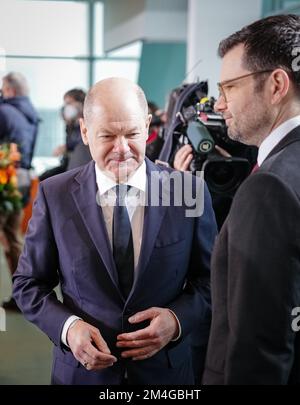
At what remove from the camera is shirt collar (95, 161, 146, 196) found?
3.71 feet

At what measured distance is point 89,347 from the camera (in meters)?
1.07

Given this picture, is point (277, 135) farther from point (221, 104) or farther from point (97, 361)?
point (97, 361)

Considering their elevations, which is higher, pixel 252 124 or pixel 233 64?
pixel 233 64

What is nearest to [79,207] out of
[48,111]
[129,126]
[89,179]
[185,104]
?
[89,179]

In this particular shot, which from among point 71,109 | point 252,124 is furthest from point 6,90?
point 252,124

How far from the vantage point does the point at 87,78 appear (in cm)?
126

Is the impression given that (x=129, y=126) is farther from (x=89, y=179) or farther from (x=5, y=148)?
(x=5, y=148)

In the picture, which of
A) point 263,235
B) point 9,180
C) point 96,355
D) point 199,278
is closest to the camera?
point 263,235

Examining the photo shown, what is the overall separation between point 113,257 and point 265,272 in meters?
0.36

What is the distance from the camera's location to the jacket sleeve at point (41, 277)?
114 centimetres

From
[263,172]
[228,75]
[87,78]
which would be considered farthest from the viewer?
[87,78]

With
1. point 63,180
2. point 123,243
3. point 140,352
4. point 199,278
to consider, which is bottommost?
point 140,352
